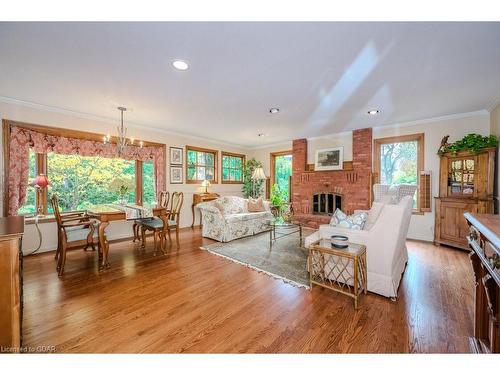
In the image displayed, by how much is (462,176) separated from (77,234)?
5905 millimetres

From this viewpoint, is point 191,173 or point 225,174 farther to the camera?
point 225,174

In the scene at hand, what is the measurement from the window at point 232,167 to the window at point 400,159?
3.79 metres

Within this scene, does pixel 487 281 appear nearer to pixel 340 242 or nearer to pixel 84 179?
pixel 340 242

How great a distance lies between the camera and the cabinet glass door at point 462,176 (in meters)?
3.44

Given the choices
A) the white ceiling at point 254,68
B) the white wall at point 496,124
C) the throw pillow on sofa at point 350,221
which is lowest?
the throw pillow on sofa at point 350,221

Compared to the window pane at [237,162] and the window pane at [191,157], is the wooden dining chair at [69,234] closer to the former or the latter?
the window pane at [191,157]

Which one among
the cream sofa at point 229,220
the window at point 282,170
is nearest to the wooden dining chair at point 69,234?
the cream sofa at point 229,220

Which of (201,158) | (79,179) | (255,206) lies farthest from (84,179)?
(255,206)

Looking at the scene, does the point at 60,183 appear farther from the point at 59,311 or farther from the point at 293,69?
the point at 293,69

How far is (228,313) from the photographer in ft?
6.05

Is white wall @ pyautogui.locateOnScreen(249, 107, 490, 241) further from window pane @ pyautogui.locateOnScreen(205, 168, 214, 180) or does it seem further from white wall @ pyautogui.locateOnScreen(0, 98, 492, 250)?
window pane @ pyautogui.locateOnScreen(205, 168, 214, 180)

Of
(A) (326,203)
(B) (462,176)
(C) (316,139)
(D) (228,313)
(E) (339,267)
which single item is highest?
(C) (316,139)
